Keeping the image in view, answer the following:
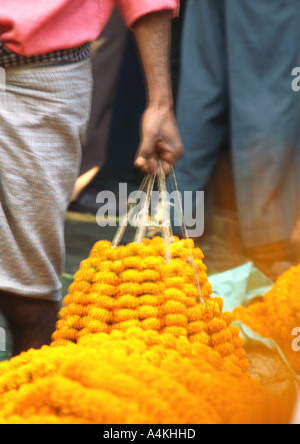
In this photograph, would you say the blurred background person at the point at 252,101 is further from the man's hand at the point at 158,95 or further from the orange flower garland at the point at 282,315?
the man's hand at the point at 158,95

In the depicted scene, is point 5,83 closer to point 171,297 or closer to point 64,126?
point 64,126

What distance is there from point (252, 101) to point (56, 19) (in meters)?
1.85

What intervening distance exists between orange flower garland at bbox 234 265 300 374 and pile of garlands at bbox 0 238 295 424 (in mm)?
312

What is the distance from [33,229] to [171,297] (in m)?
0.49

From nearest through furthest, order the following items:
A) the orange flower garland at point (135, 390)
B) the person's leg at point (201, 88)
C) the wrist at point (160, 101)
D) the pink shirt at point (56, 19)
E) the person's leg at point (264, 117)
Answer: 1. the orange flower garland at point (135, 390)
2. the pink shirt at point (56, 19)
3. the wrist at point (160, 101)
4. the person's leg at point (264, 117)
5. the person's leg at point (201, 88)

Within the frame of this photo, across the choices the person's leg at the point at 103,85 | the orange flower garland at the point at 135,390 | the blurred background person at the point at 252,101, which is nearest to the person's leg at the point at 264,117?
the blurred background person at the point at 252,101

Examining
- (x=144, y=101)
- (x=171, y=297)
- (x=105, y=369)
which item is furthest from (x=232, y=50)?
(x=105, y=369)

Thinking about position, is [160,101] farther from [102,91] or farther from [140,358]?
[102,91]

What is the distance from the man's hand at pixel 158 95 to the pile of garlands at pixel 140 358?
0.22m

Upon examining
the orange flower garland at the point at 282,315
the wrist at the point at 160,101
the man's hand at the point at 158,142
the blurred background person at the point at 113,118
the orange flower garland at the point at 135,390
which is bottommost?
the blurred background person at the point at 113,118

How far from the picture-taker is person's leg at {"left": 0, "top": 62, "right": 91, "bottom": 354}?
4.82ft

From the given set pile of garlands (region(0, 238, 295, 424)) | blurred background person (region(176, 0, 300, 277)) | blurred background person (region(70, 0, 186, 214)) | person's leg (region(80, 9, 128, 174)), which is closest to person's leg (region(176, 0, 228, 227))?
blurred background person (region(176, 0, 300, 277))

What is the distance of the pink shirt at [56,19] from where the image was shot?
137 cm

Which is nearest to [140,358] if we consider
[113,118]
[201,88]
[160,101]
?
[160,101]
